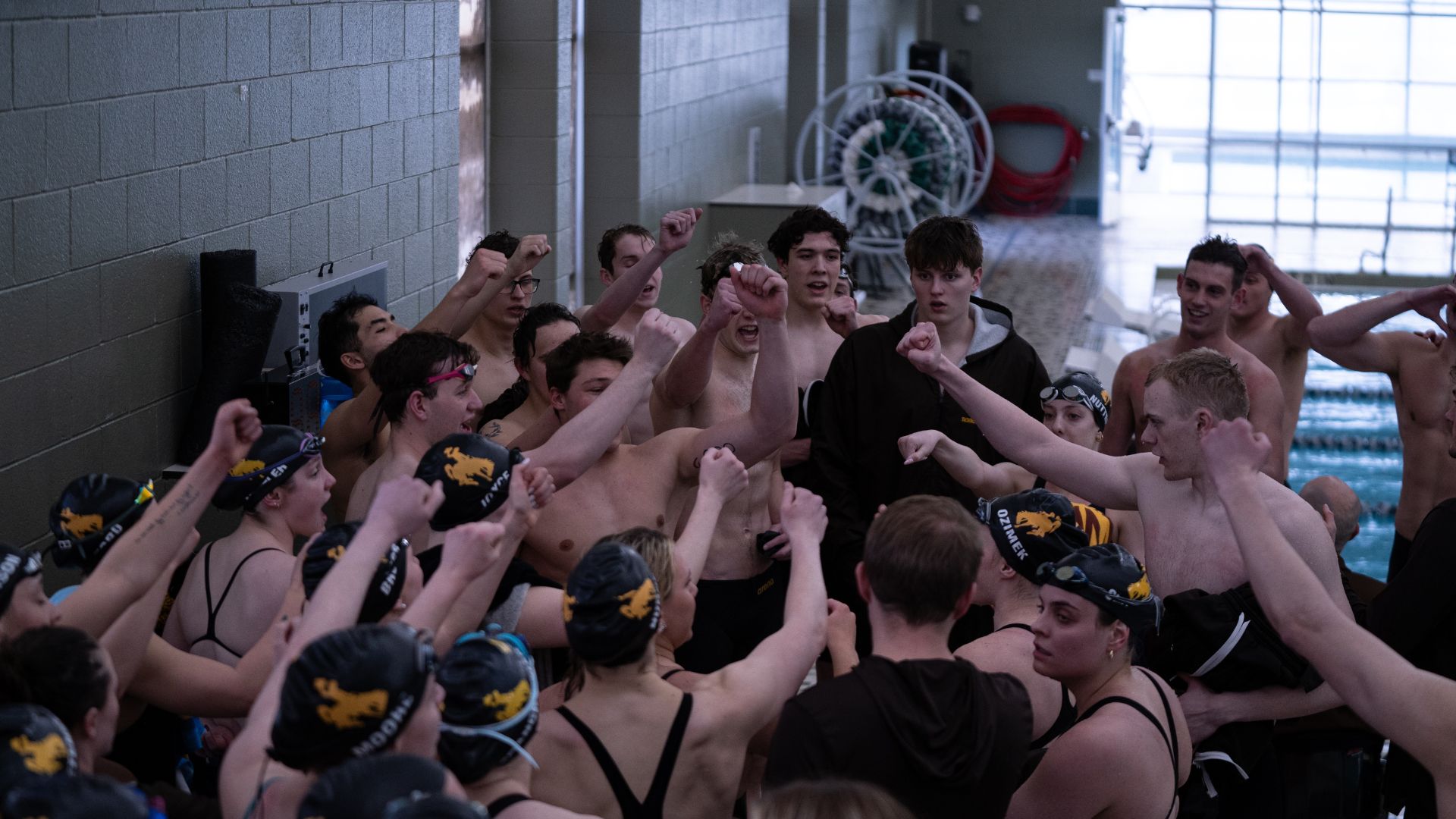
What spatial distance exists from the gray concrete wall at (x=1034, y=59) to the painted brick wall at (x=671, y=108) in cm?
895

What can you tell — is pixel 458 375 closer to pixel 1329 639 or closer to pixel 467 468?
pixel 467 468

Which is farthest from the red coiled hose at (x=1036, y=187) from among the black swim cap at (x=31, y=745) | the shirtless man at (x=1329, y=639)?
the black swim cap at (x=31, y=745)

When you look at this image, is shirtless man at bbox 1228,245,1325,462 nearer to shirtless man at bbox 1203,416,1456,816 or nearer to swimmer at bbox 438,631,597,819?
shirtless man at bbox 1203,416,1456,816

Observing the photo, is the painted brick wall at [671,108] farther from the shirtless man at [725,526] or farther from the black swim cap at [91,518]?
the black swim cap at [91,518]

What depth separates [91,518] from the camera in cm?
268

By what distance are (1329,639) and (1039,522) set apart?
70 centimetres

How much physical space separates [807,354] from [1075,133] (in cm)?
1649

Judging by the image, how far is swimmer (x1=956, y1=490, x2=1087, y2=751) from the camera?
282 centimetres

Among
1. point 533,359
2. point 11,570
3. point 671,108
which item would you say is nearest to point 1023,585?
point 533,359

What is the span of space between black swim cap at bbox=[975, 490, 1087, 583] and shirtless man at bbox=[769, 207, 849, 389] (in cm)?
192

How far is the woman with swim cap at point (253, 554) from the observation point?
2.94 m

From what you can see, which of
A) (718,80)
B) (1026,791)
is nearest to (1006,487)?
(1026,791)

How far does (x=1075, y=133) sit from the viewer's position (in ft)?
66.6

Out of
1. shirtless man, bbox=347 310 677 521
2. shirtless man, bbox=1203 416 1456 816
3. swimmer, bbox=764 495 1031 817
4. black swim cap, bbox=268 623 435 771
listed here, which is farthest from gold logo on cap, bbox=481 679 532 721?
shirtless man, bbox=347 310 677 521
